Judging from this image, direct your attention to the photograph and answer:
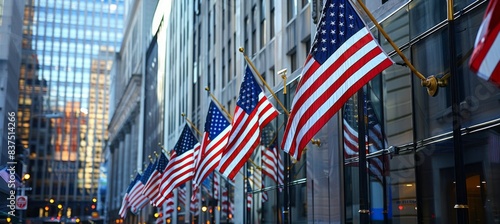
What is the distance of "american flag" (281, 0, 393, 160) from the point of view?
1342 centimetres

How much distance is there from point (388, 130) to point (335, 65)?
180 inches

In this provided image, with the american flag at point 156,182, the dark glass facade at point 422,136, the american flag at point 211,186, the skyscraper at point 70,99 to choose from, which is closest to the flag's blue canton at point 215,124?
the dark glass facade at point 422,136

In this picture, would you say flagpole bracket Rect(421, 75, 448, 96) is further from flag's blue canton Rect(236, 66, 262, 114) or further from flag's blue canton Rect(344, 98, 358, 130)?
flag's blue canton Rect(236, 66, 262, 114)

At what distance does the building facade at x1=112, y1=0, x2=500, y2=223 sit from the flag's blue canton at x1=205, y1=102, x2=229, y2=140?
2.61m

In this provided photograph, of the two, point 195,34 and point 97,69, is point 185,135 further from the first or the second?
point 97,69

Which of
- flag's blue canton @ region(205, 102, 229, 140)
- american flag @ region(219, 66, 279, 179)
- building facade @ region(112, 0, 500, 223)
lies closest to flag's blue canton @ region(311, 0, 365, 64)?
building facade @ region(112, 0, 500, 223)

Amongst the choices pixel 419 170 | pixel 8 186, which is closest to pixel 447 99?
pixel 419 170

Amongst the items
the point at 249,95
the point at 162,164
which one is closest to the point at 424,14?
Result: the point at 249,95

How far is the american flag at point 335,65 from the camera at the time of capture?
1342cm

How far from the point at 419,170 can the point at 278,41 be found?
15.0 m

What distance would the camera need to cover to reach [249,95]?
72.7 feet

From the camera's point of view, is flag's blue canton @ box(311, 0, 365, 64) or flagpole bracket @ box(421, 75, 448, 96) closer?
flag's blue canton @ box(311, 0, 365, 64)

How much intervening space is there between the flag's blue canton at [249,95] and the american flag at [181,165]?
853 centimetres

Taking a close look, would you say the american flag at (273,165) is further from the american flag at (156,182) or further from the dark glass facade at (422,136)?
the american flag at (156,182)
